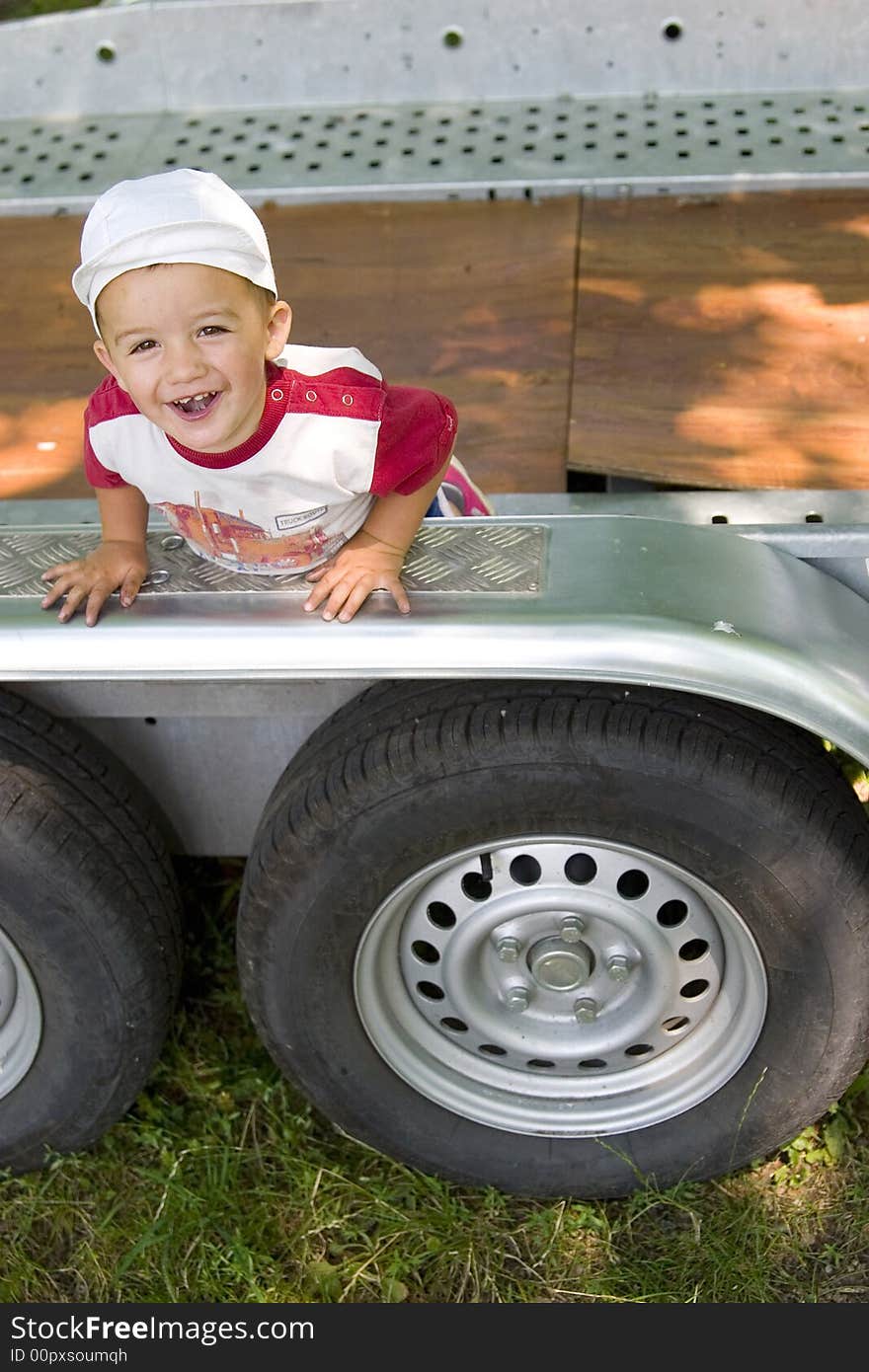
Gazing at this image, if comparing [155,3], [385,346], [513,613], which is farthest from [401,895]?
[155,3]

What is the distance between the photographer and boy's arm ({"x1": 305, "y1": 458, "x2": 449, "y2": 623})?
1.87 metres

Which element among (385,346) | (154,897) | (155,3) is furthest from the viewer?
(155,3)

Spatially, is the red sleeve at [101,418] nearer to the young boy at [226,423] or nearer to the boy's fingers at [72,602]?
the young boy at [226,423]

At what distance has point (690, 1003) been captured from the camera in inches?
89.0

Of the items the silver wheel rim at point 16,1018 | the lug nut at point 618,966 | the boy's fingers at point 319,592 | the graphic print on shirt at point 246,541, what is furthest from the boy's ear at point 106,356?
the lug nut at point 618,966

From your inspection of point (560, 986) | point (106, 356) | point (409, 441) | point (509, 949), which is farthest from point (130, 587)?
point (560, 986)

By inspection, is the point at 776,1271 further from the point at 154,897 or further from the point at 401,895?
the point at 154,897

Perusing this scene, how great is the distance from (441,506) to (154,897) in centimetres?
77

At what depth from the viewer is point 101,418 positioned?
2.00 metres

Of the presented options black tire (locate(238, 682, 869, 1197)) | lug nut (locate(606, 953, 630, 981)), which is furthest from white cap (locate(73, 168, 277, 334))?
lug nut (locate(606, 953, 630, 981))

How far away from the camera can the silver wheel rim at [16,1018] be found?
225 cm

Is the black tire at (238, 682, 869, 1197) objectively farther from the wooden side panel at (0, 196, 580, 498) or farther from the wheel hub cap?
the wooden side panel at (0, 196, 580, 498)

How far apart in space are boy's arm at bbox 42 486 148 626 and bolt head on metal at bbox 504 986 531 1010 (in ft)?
2.92

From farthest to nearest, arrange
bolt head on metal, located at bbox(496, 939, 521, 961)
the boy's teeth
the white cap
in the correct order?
bolt head on metal, located at bbox(496, 939, 521, 961) < the boy's teeth < the white cap
